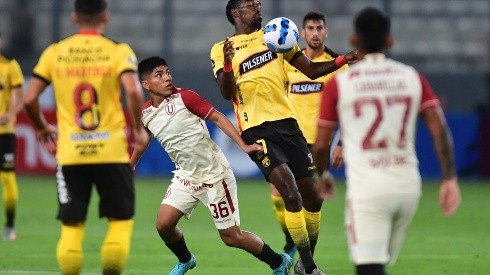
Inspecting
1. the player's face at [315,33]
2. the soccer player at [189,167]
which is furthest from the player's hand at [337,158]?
the player's face at [315,33]

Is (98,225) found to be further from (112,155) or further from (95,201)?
(112,155)

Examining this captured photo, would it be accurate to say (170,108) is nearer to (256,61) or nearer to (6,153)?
(256,61)

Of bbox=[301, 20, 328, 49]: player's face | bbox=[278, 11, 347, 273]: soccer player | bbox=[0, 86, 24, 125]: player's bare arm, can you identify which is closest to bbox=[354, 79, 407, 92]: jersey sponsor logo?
bbox=[278, 11, 347, 273]: soccer player

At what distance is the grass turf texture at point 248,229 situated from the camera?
12320mm

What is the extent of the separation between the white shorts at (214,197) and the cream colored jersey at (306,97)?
277 centimetres

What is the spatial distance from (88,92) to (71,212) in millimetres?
916

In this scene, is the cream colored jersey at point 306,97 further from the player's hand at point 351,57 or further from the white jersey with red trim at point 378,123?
the white jersey with red trim at point 378,123

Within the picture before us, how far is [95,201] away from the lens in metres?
21.1

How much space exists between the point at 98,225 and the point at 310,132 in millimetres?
5159

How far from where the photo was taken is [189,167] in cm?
1092

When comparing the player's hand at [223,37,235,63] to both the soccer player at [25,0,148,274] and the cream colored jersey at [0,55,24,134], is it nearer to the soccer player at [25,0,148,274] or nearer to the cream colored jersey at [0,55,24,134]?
the soccer player at [25,0,148,274]

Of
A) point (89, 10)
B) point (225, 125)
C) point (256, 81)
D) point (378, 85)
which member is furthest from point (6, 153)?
point (378, 85)

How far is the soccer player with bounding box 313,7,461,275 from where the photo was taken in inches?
283

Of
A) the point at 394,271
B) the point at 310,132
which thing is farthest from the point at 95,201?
the point at 394,271
